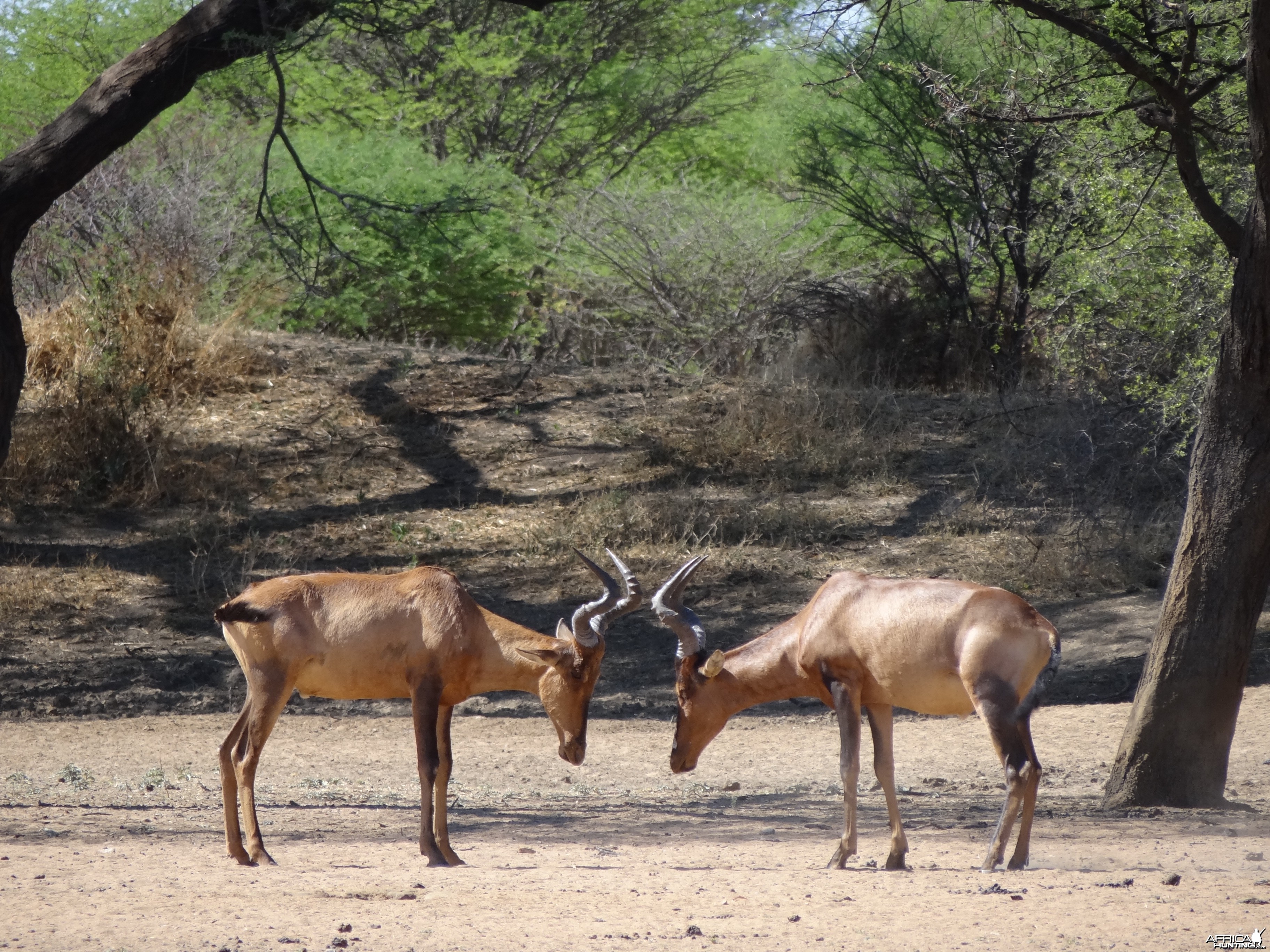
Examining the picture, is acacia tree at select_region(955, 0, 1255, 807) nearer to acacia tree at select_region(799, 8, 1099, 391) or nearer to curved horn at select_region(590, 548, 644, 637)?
curved horn at select_region(590, 548, 644, 637)

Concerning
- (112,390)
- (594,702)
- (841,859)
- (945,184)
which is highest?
(945,184)

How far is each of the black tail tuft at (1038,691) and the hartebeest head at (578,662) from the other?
6.00ft

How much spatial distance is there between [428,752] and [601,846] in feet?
3.89

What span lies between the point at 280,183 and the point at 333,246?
31.9ft

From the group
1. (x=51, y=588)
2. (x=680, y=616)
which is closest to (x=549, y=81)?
(x=51, y=588)

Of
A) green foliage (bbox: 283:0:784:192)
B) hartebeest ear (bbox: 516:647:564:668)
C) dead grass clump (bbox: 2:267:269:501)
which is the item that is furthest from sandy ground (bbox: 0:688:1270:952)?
green foliage (bbox: 283:0:784:192)

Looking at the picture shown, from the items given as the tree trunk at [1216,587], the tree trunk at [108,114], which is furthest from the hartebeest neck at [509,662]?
the tree trunk at [108,114]

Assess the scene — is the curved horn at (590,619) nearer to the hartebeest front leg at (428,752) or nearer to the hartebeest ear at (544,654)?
the hartebeest ear at (544,654)

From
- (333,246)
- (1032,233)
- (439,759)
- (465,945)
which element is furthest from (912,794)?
(1032,233)

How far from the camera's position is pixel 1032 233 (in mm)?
17000

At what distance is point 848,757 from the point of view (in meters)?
6.57

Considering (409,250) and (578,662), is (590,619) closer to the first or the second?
(578,662)

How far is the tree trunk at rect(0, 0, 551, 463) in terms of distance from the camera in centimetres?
1002

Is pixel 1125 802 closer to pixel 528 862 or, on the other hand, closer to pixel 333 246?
pixel 528 862
